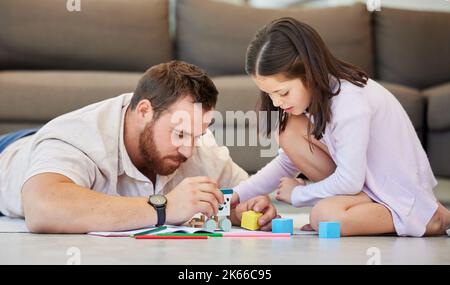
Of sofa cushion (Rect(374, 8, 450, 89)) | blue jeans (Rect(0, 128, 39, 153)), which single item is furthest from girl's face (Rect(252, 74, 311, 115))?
sofa cushion (Rect(374, 8, 450, 89))

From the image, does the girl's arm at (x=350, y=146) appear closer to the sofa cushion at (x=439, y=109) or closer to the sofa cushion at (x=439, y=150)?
the sofa cushion at (x=439, y=109)

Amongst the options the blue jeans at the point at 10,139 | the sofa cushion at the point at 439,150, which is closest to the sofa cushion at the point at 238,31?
the sofa cushion at the point at 439,150

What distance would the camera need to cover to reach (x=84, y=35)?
10.2 feet

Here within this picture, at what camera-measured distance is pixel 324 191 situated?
1.56 m

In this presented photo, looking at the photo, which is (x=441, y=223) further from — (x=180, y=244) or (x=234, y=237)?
(x=180, y=244)

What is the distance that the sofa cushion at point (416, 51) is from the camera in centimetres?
330

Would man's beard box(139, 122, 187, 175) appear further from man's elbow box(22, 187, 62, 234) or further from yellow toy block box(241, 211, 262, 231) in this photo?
man's elbow box(22, 187, 62, 234)

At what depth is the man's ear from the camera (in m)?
1.75

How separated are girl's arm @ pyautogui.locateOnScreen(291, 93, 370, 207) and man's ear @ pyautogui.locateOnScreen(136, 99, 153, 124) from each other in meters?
0.45

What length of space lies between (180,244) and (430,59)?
7.45ft

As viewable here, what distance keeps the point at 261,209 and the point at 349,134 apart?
29 cm

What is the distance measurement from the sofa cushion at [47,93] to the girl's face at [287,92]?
3.93 feet

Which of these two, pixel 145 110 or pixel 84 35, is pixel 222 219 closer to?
pixel 145 110

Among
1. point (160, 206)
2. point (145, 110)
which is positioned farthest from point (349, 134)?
point (145, 110)
